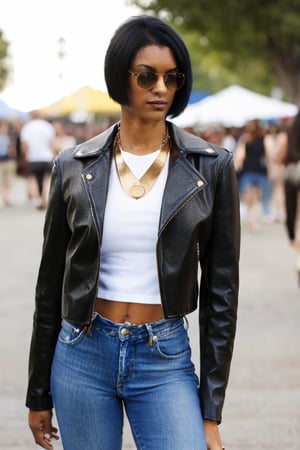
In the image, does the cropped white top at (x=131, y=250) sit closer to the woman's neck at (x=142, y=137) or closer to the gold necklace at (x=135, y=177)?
the gold necklace at (x=135, y=177)

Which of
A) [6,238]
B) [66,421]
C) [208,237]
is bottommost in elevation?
[6,238]

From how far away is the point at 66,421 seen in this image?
294cm

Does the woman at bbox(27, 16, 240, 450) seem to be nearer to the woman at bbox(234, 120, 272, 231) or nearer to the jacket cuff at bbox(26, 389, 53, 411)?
the jacket cuff at bbox(26, 389, 53, 411)

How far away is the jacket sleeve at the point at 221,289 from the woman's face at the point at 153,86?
0.80 ft

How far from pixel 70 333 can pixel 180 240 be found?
41 cm

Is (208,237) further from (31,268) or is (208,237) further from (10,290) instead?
(31,268)

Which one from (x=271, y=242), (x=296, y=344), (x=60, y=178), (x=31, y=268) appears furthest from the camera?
(x=271, y=242)

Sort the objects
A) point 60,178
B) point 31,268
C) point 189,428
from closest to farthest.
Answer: point 189,428 < point 60,178 < point 31,268

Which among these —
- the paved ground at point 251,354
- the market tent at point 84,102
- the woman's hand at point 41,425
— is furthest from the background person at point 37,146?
the woman's hand at point 41,425

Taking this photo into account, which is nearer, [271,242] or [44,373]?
[44,373]

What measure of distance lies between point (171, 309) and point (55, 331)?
0.40 metres

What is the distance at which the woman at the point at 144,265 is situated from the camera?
9.35ft

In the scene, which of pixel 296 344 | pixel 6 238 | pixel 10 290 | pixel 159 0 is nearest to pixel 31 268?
pixel 10 290

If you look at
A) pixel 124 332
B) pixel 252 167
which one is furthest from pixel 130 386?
pixel 252 167
